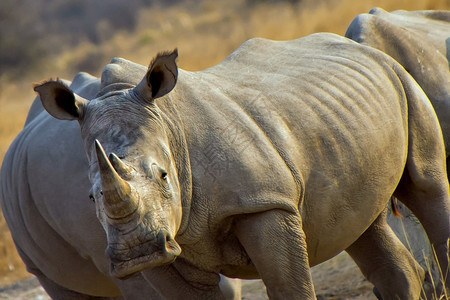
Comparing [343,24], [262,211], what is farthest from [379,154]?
[343,24]

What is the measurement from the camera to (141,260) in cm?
347

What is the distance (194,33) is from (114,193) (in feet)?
70.9

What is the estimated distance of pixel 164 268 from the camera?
4430 millimetres

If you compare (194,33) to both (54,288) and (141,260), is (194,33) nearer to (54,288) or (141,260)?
(54,288)

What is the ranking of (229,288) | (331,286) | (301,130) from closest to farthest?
(301,130), (229,288), (331,286)

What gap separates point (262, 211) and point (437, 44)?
2.58 metres

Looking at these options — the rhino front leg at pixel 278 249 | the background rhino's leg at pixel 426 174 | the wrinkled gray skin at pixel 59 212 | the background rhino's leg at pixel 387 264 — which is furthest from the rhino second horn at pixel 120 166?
the background rhino's leg at pixel 387 264

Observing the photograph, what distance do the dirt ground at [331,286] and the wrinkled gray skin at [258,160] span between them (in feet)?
5.21

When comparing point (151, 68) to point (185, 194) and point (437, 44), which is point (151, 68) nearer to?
point (185, 194)

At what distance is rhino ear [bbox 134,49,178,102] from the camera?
12.9 feet

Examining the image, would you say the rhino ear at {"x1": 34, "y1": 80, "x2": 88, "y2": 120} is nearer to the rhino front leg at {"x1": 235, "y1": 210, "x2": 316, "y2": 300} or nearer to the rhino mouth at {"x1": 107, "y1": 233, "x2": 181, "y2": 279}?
the rhino mouth at {"x1": 107, "y1": 233, "x2": 181, "y2": 279}

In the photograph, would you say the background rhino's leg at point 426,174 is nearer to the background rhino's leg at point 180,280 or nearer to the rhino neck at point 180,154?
the background rhino's leg at point 180,280

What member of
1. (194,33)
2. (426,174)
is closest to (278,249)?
(426,174)

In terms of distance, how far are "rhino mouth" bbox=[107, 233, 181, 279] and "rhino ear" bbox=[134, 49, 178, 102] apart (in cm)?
82
